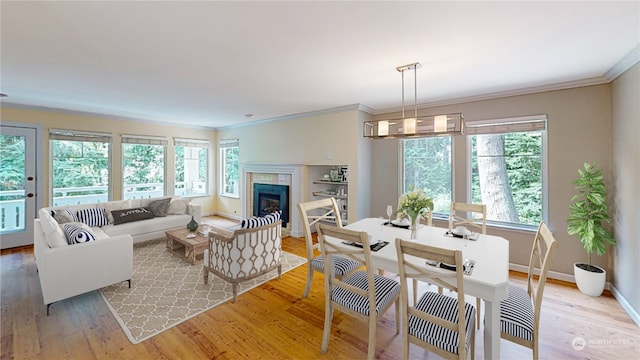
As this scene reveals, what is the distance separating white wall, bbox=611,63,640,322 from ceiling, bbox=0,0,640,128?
11.6 inches

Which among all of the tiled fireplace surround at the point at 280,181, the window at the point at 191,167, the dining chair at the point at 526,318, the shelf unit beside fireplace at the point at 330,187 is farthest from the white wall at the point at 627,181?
the window at the point at 191,167

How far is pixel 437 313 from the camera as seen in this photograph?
1777mm

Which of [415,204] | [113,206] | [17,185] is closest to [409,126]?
[415,204]

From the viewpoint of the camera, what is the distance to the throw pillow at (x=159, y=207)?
16.4 ft

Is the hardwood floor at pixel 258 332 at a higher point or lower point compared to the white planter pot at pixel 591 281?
lower

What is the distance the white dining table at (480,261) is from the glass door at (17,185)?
5.94m

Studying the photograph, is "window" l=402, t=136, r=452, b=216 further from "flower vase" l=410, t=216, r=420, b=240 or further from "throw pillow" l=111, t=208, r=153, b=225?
"throw pillow" l=111, t=208, r=153, b=225

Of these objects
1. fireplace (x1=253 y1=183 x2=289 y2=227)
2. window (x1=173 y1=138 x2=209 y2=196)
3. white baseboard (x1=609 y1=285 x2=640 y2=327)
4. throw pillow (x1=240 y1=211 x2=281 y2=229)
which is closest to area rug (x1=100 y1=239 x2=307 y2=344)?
throw pillow (x1=240 y1=211 x2=281 y2=229)

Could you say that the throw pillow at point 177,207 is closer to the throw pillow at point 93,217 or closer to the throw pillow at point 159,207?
the throw pillow at point 159,207

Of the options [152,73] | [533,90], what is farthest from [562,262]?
[152,73]

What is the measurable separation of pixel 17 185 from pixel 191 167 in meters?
3.12

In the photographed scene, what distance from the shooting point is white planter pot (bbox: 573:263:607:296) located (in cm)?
292

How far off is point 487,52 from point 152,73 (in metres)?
3.58

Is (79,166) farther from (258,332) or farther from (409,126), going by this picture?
(409,126)
